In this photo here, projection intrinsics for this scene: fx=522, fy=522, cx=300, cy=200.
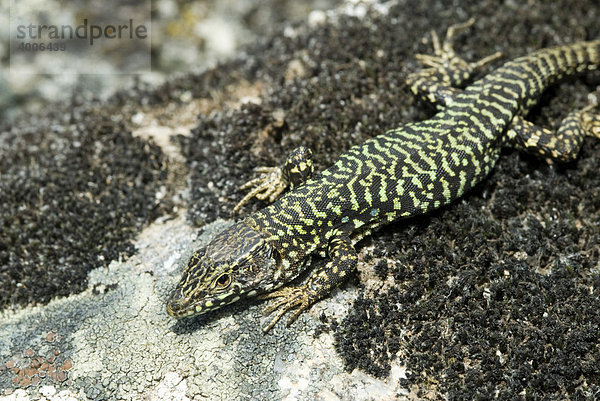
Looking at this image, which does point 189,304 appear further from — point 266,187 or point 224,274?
point 266,187

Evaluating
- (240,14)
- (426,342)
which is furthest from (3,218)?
(240,14)

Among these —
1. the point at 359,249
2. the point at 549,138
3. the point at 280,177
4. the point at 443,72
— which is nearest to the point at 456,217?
the point at 359,249

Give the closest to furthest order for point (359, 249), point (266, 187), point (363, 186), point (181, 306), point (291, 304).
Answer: point (181, 306) → point (291, 304) → point (363, 186) → point (359, 249) → point (266, 187)

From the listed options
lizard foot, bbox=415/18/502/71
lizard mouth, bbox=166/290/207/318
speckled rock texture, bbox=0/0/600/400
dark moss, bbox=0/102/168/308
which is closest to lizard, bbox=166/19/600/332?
lizard mouth, bbox=166/290/207/318

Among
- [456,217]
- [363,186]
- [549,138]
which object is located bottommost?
[456,217]

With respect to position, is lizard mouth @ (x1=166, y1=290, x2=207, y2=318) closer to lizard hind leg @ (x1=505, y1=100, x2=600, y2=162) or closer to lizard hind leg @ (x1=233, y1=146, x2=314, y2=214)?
lizard hind leg @ (x1=233, y1=146, x2=314, y2=214)

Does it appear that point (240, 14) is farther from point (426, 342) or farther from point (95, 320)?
point (426, 342)

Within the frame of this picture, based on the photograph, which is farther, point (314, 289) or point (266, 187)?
point (266, 187)
